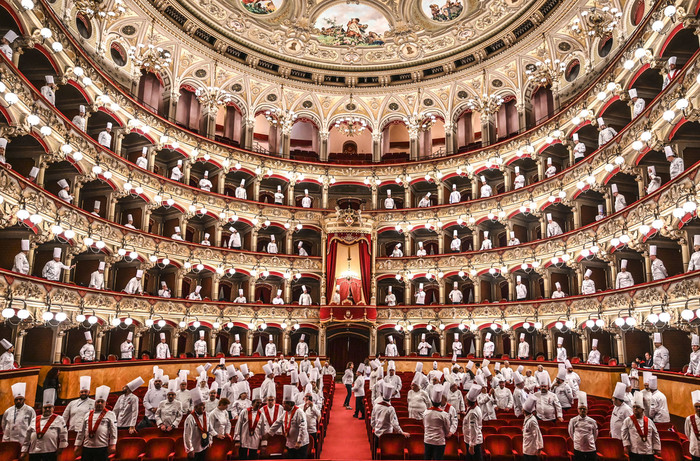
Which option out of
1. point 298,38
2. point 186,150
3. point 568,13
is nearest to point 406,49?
point 298,38

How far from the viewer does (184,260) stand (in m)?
30.3

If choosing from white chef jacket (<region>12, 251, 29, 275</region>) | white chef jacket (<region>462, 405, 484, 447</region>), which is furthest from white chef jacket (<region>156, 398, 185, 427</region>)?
white chef jacket (<region>12, 251, 29, 275</region>)

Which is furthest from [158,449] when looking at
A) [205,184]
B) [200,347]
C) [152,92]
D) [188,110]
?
[188,110]

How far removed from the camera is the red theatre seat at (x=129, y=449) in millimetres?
9602

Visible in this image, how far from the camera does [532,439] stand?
9844mm

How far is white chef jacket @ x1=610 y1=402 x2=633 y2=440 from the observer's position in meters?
10.0

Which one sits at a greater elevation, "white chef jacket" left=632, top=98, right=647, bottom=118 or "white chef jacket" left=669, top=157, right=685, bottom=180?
"white chef jacket" left=632, top=98, right=647, bottom=118

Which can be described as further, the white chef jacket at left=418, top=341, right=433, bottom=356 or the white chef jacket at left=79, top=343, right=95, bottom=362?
the white chef jacket at left=418, top=341, right=433, bottom=356

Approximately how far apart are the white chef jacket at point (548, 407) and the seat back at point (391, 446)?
419 centimetres

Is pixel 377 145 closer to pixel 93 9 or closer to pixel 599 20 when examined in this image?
pixel 599 20

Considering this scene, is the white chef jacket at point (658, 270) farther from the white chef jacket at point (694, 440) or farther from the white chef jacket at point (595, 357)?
the white chef jacket at point (694, 440)

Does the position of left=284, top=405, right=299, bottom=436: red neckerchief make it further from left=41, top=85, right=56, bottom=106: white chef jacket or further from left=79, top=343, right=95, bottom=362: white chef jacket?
left=41, top=85, right=56, bottom=106: white chef jacket

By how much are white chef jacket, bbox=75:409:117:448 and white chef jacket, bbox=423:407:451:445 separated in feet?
19.6

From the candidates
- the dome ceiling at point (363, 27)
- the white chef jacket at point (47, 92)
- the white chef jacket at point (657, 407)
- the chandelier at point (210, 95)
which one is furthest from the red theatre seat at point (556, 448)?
the chandelier at point (210, 95)
